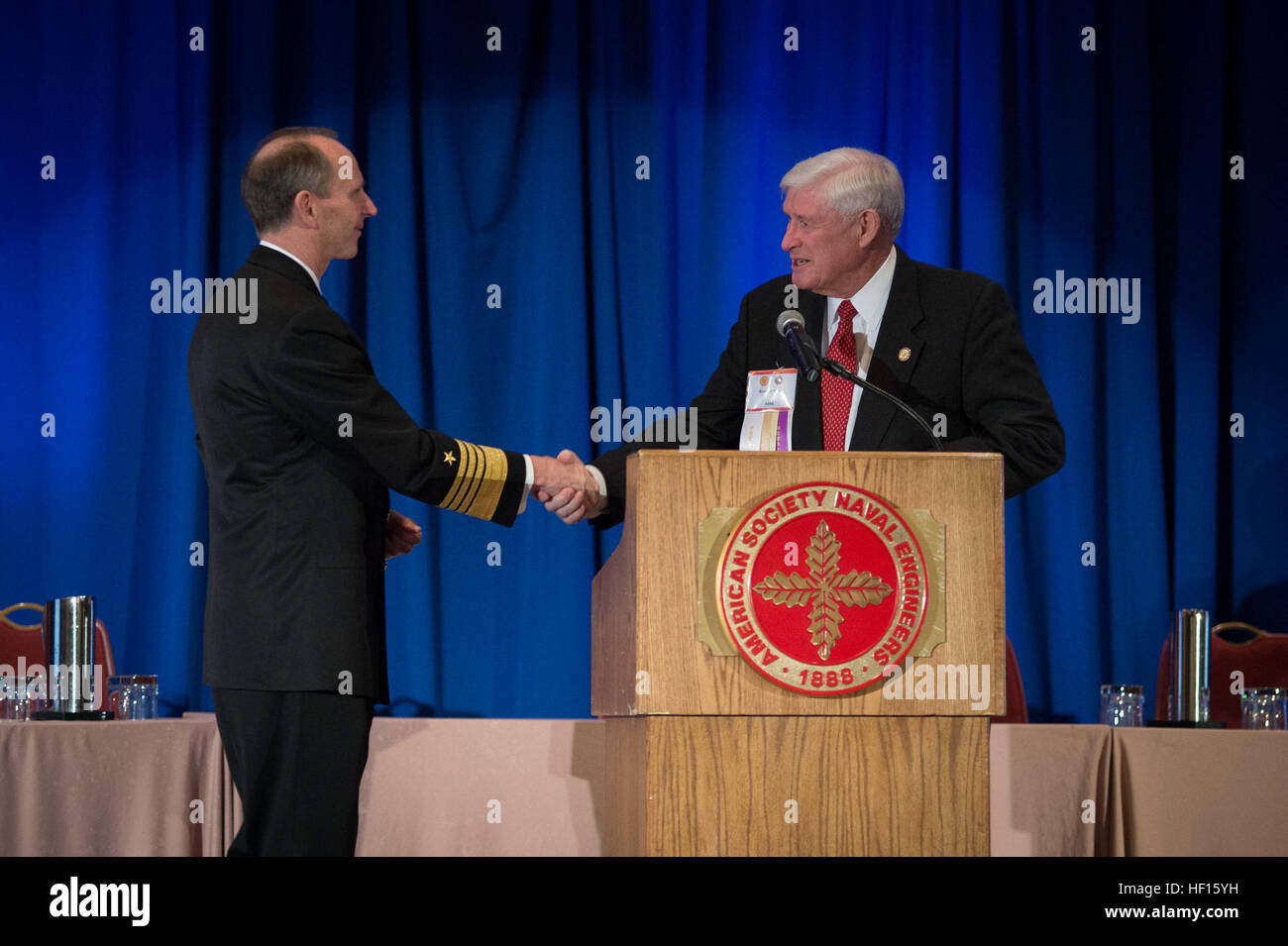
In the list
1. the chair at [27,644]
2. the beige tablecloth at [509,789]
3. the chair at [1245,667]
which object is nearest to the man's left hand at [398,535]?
the beige tablecloth at [509,789]

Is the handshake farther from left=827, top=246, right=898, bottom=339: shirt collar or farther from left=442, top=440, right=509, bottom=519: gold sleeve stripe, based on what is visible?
left=827, top=246, right=898, bottom=339: shirt collar

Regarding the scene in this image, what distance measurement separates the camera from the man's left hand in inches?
107

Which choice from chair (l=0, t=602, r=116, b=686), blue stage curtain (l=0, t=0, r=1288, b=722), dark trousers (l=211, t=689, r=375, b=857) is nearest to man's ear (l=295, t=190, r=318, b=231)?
dark trousers (l=211, t=689, r=375, b=857)

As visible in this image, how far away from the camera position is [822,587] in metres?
1.73

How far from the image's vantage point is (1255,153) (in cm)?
490

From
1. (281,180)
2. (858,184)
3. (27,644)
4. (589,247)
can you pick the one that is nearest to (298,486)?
(281,180)

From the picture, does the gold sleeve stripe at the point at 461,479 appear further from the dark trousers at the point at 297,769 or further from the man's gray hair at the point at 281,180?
the man's gray hair at the point at 281,180

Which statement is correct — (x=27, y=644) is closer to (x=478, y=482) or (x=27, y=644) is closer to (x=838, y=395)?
(x=478, y=482)

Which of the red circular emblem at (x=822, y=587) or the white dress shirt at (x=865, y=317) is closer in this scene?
the red circular emblem at (x=822, y=587)

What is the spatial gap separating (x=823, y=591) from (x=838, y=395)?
3.10 ft

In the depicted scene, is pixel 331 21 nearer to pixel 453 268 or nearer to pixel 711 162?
pixel 453 268

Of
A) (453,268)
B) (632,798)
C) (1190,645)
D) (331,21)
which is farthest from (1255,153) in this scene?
(632,798)

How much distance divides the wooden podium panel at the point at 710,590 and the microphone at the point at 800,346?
0.37m

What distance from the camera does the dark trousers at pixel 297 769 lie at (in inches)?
88.7
